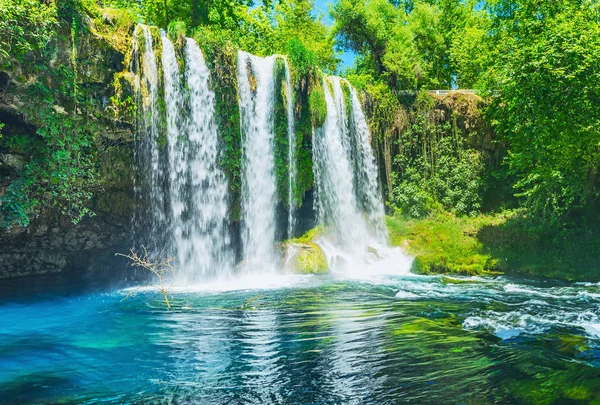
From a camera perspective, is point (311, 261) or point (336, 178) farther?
point (336, 178)

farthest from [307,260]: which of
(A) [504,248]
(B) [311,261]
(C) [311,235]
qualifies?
(A) [504,248]

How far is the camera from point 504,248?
18781 mm

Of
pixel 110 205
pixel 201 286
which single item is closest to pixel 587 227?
pixel 201 286

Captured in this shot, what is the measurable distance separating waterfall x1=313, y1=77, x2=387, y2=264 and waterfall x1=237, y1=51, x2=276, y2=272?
2.41m

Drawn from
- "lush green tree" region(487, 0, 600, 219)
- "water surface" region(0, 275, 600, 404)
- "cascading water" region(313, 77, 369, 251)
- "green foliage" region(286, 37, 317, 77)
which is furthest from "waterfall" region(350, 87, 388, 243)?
"water surface" region(0, 275, 600, 404)

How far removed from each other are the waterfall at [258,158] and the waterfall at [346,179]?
2408 millimetres

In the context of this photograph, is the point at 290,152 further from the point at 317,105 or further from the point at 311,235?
the point at 311,235

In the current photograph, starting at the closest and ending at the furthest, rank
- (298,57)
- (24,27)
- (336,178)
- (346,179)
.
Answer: (24,27)
(298,57)
(336,178)
(346,179)

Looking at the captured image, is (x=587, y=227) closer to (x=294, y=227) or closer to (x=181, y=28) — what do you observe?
(x=294, y=227)

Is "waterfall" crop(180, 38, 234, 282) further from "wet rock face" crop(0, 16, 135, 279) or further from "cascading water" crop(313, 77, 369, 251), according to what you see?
"cascading water" crop(313, 77, 369, 251)

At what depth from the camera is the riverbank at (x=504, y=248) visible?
16750 mm

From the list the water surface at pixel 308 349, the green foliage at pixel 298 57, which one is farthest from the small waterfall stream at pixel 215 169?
the water surface at pixel 308 349

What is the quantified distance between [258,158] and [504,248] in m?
10.9

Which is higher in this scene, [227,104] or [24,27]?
[24,27]
